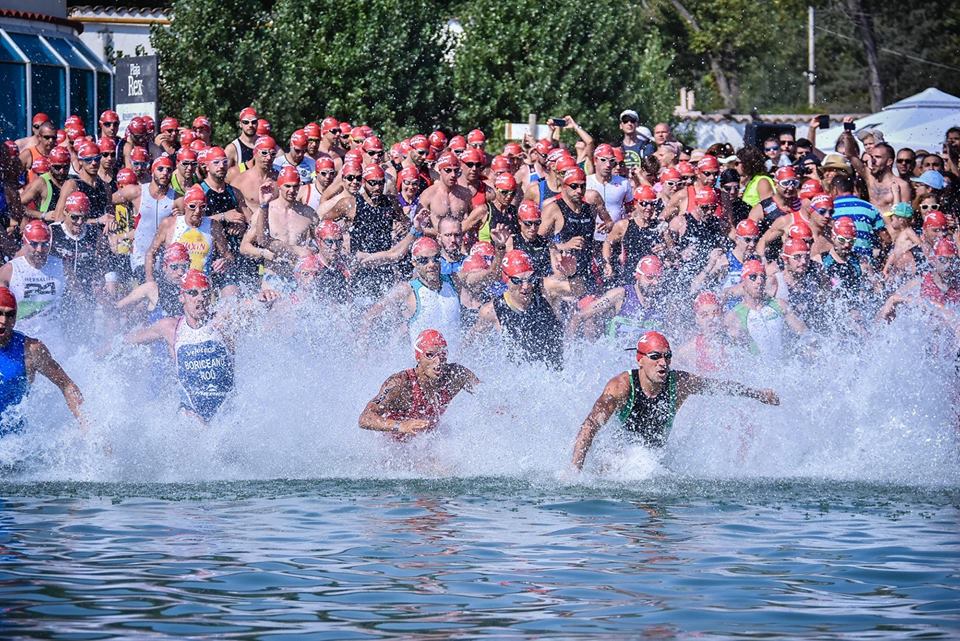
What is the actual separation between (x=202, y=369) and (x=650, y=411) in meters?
3.25

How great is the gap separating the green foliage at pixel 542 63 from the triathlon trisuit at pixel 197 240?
1056 centimetres

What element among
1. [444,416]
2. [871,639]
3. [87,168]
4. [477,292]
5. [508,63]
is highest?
[508,63]

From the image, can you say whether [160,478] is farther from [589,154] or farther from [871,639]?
[589,154]

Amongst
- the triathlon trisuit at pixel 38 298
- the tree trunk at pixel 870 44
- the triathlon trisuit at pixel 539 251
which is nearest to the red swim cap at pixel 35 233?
the triathlon trisuit at pixel 38 298

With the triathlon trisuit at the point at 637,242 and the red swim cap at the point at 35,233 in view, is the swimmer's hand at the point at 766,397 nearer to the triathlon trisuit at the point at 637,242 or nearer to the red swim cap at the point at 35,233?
the triathlon trisuit at the point at 637,242

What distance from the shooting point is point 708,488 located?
10.9 m

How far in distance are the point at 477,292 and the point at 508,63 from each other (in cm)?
1214

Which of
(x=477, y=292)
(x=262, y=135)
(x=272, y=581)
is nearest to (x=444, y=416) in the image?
(x=477, y=292)

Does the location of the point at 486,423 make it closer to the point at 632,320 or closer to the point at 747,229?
the point at 632,320

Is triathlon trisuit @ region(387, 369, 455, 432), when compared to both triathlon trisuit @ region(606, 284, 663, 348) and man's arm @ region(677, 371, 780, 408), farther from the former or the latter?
triathlon trisuit @ region(606, 284, 663, 348)

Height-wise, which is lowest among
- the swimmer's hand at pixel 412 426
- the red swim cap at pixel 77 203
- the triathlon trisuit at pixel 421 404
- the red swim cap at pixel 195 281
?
the swimmer's hand at pixel 412 426

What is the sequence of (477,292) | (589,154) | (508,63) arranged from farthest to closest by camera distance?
(508,63), (589,154), (477,292)

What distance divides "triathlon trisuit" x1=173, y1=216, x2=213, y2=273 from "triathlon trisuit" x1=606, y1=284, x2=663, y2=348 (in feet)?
11.3

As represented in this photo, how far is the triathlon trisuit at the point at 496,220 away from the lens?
577 inches
